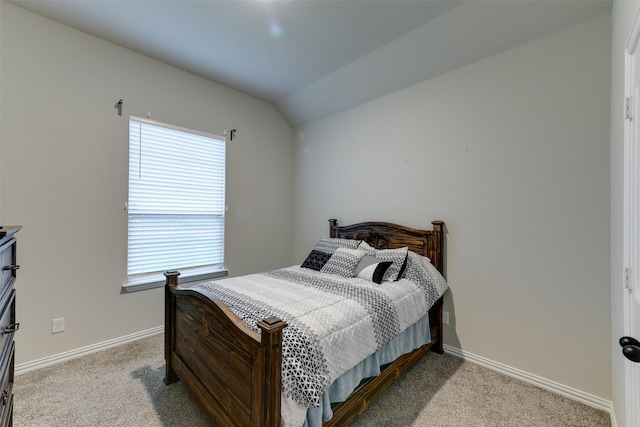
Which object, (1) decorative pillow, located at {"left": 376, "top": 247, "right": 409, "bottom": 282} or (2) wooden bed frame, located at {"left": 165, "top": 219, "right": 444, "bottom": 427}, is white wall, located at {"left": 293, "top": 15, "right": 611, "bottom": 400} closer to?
(1) decorative pillow, located at {"left": 376, "top": 247, "right": 409, "bottom": 282}

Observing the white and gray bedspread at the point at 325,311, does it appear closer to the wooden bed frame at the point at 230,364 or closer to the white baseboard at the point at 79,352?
the wooden bed frame at the point at 230,364

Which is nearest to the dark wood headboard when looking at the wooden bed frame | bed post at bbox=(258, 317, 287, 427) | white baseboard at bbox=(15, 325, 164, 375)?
the wooden bed frame

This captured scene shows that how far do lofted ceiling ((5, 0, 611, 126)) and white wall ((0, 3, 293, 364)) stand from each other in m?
0.23

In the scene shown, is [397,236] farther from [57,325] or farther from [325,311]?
[57,325]

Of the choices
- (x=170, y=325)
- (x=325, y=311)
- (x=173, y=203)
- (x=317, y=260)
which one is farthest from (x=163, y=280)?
(x=325, y=311)

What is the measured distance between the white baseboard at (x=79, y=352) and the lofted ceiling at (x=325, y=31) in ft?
9.51

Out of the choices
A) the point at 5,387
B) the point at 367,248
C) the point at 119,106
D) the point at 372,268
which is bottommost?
the point at 5,387

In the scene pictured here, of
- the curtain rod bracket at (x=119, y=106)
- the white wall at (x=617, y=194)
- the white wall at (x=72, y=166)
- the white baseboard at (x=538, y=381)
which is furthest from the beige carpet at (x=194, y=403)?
the curtain rod bracket at (x=119, y=106)

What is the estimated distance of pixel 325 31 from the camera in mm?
2447

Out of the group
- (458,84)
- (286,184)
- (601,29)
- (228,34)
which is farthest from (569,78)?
(286,184)

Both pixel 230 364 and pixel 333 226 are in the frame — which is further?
pixel 333 226

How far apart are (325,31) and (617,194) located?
7.99ft

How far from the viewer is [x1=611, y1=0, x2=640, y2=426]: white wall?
1464 mm

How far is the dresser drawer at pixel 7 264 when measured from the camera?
Result: 42.6 inches
